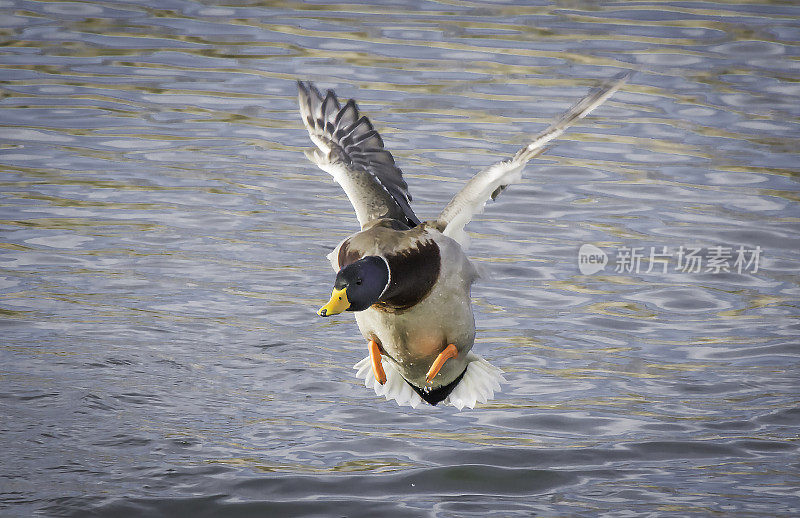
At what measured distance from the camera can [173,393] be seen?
6.53 m

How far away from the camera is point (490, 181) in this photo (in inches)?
223

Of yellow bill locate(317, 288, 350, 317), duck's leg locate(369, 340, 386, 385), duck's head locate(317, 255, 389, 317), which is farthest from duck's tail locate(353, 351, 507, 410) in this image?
yellow bill locate(317, 288, 350, 317)

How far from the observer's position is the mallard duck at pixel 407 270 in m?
5.11

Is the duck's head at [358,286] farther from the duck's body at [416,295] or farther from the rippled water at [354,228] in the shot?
the rippled water at [354,228]

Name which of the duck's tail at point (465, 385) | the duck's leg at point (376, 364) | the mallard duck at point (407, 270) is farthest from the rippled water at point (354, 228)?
the duck's leg at point (376, 364)

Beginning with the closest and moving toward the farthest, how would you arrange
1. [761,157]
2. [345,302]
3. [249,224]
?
[345,302]
[249,224]
[761,157]

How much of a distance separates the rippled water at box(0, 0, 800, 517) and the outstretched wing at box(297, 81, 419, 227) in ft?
3.59

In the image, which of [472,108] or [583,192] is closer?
[583,192]

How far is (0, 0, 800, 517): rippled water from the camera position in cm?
579

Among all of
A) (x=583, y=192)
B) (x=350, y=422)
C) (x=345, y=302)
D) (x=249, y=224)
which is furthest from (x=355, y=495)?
(x=583, y=192)

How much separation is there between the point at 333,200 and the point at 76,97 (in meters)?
3.25

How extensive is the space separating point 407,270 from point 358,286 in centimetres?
44

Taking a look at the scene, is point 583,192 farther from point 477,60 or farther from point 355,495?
point 355,495

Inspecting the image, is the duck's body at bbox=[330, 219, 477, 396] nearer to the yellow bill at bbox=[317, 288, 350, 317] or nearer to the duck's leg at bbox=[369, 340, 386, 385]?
the duck's leg at bbox=[369, 340, 386, 385]
